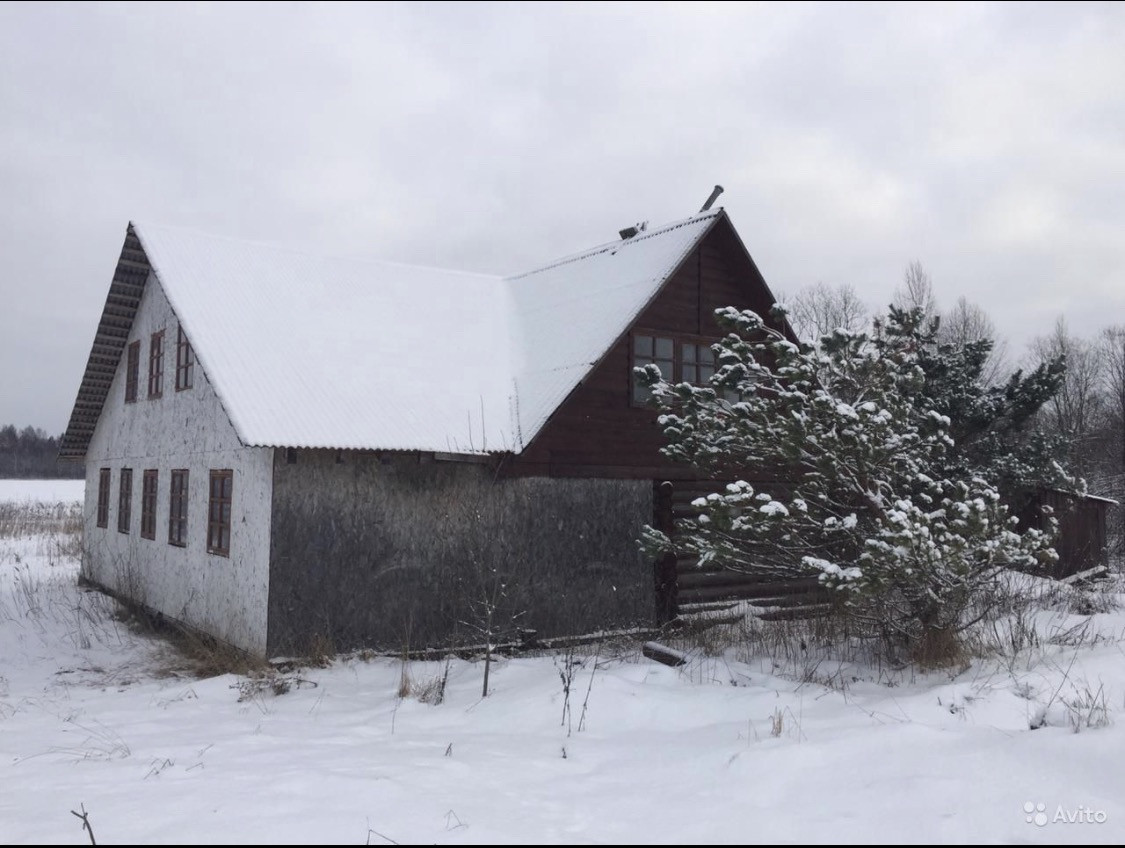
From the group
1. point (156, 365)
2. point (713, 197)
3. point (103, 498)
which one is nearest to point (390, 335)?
point (156, 365)

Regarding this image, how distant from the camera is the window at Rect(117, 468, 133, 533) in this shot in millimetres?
17266

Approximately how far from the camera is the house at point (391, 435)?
11.7m

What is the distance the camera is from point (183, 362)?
1446cm

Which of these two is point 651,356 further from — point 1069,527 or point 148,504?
point 1069,527

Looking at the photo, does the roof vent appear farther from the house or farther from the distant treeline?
the distant treeline

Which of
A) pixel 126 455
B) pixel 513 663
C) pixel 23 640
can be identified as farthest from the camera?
pixel 126 455

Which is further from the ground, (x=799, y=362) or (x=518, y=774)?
(x=799, y=362)

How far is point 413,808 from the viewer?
570cm

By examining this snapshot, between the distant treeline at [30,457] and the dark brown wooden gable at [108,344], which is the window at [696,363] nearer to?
the dark brown wooden gable at [108,344]

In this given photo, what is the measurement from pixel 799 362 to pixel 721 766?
492cm

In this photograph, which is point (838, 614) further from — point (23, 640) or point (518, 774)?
point (23, 640)

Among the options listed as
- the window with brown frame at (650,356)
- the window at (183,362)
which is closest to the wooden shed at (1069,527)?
the window with brown frame at (650,356)

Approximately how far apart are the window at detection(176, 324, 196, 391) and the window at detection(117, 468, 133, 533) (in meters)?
3.84

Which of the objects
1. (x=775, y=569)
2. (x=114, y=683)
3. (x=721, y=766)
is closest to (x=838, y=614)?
(x=775, y=569)
